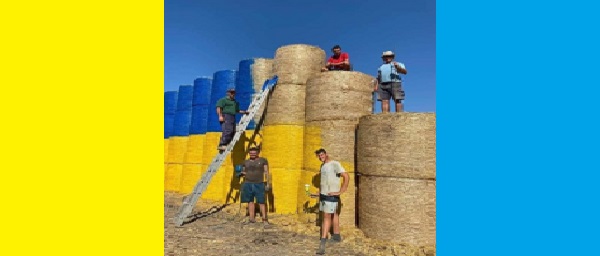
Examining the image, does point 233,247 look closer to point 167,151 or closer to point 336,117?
point 336,117

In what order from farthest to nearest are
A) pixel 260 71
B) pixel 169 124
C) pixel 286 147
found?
pixel 169 124 < pixel 260 71 < pixel 286 147

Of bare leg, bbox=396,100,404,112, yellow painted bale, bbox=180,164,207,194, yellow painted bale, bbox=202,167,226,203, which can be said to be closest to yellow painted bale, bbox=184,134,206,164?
yellow painted bale, bbox=180,164,207,194

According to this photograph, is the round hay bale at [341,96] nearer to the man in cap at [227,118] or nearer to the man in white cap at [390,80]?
the man in white cap at [390,80]

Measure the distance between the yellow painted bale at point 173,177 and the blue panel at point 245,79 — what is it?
4.48 metres

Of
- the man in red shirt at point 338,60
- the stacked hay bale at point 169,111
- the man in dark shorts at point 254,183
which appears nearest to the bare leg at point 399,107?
the man in red shirt at point 338,60

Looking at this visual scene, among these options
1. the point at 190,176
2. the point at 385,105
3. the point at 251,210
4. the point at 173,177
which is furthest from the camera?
the point at 173,177

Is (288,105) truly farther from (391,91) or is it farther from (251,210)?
(251,210)

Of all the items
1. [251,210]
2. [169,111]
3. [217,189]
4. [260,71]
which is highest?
[260,71]

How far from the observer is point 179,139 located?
40.7ft

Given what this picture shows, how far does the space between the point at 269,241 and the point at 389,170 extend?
7.75 ft

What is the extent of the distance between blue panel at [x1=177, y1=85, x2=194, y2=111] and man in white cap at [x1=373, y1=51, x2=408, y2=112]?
309 inches

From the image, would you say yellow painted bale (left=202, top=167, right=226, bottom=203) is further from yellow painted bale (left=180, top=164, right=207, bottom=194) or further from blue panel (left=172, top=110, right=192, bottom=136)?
blue panel (left=172, top=110, right=192, bottom=136)

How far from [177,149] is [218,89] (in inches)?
128

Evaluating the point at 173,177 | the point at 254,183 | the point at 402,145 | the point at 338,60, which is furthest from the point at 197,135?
the point at 402,145
